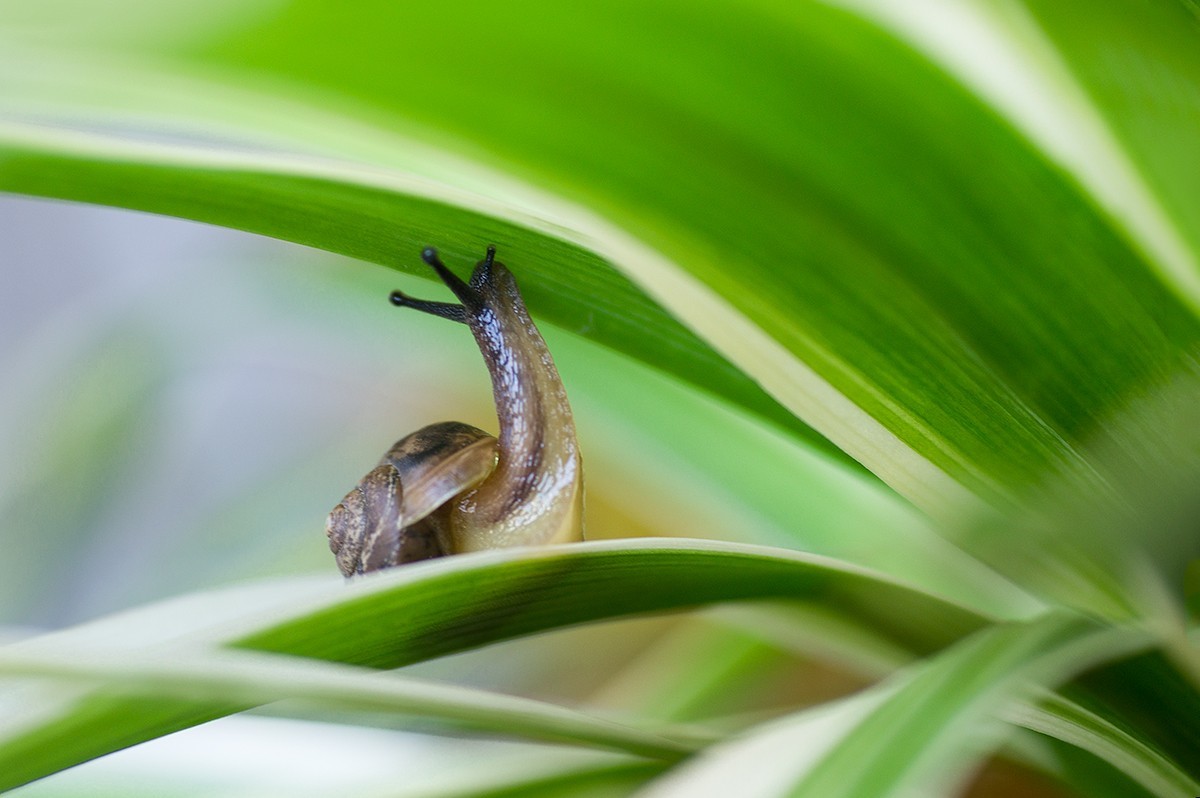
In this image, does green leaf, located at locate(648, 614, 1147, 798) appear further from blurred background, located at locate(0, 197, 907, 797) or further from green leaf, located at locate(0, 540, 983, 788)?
blurred background, located at locate(0, 197, 907, 797)

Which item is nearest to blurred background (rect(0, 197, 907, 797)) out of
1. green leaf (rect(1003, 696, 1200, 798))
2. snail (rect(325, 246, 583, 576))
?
snail (rect(325, 246, 583, 576))

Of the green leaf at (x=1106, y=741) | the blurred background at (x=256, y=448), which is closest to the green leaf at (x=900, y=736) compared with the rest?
the green leaf at (x=1106, y=741)

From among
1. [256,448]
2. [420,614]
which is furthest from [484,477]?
[256,448]

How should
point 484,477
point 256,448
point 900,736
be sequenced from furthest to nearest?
point 256,448 < point 484,477 < point 900,736

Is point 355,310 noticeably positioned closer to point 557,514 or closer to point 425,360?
point 425,360

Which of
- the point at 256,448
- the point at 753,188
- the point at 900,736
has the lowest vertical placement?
the point at 900,736

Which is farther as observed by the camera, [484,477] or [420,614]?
[484,477]

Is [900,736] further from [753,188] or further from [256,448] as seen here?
[256,448]

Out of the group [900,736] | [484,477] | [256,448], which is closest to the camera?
[900,736]

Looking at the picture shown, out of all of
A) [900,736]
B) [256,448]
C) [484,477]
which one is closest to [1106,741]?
[900,736]

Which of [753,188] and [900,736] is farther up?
[753,188]
